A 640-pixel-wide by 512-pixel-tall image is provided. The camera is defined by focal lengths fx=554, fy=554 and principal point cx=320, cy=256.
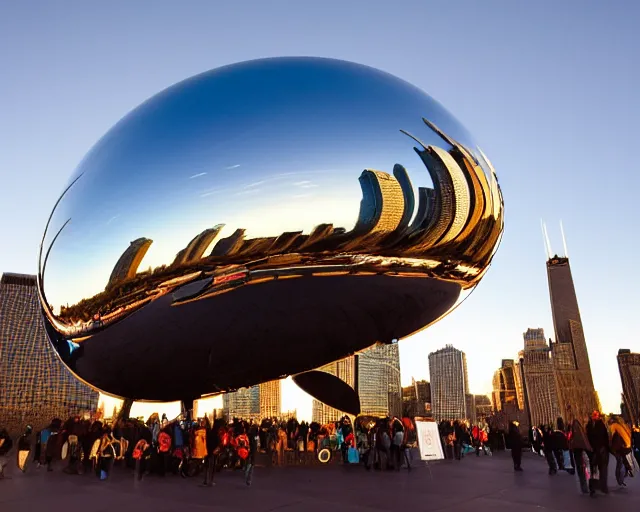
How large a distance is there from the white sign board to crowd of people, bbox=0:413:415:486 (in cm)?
109

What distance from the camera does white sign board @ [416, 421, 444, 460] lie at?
1083 cm

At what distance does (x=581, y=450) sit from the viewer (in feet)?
31.0

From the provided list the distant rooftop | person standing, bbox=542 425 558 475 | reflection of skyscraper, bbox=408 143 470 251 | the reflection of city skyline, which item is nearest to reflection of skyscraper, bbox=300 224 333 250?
the reflection of city skyline

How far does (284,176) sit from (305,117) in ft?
1.62

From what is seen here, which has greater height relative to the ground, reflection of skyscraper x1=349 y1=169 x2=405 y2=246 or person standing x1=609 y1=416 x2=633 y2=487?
reflection of skyscraper x1=349 y1=169 x2=405 y2=246

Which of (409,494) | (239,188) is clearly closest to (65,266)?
(239,188)

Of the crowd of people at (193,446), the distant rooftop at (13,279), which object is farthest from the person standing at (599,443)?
the distant rooftop at (13,279)

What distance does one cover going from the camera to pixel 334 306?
12.8 ft

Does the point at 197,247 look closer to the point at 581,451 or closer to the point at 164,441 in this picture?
the point at 164,441

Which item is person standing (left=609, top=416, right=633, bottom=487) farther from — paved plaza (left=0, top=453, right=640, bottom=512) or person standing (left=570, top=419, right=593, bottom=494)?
paved plaza (left=0, top=453, right=640, bottom=512)

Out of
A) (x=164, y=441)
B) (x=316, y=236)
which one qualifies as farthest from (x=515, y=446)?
(x=316, y=236)

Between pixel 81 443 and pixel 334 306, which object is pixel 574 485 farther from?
pixel 81 443

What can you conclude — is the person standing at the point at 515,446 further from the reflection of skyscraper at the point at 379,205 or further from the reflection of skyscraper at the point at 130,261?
the reflection of skyscraper at the point at 130,261

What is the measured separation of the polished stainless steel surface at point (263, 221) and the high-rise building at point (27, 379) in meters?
141
